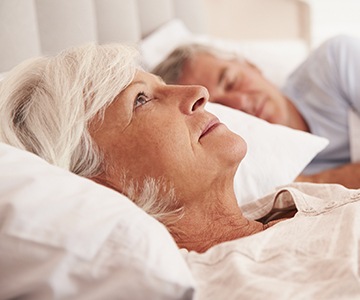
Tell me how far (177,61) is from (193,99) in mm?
798

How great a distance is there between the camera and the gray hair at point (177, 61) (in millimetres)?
1702

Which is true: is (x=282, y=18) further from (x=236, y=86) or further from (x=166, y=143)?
(x=166, y=143)

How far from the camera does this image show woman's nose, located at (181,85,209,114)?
0.93 meters

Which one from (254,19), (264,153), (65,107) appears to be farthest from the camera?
(254,19)

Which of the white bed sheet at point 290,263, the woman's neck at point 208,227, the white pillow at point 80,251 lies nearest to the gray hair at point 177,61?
the woman's neck at point 208,227

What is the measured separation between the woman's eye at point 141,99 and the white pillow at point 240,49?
86 centimetres

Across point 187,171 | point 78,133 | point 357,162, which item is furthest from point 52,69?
point 357,162

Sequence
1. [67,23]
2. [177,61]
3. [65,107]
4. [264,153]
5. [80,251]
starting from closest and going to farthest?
[80,251] → [65,107] → [264,153] → [67,23] → [177,61]

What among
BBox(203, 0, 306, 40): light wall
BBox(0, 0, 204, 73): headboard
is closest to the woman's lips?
BBox(0, 0, 204, 73): headboard

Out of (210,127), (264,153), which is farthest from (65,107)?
(264,153)

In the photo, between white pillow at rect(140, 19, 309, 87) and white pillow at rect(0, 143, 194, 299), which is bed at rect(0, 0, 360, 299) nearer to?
white pillow at rect(0, 143, 194, 299)

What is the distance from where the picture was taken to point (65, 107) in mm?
875

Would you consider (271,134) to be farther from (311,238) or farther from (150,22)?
(150,22)

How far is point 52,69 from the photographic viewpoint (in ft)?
3.07
